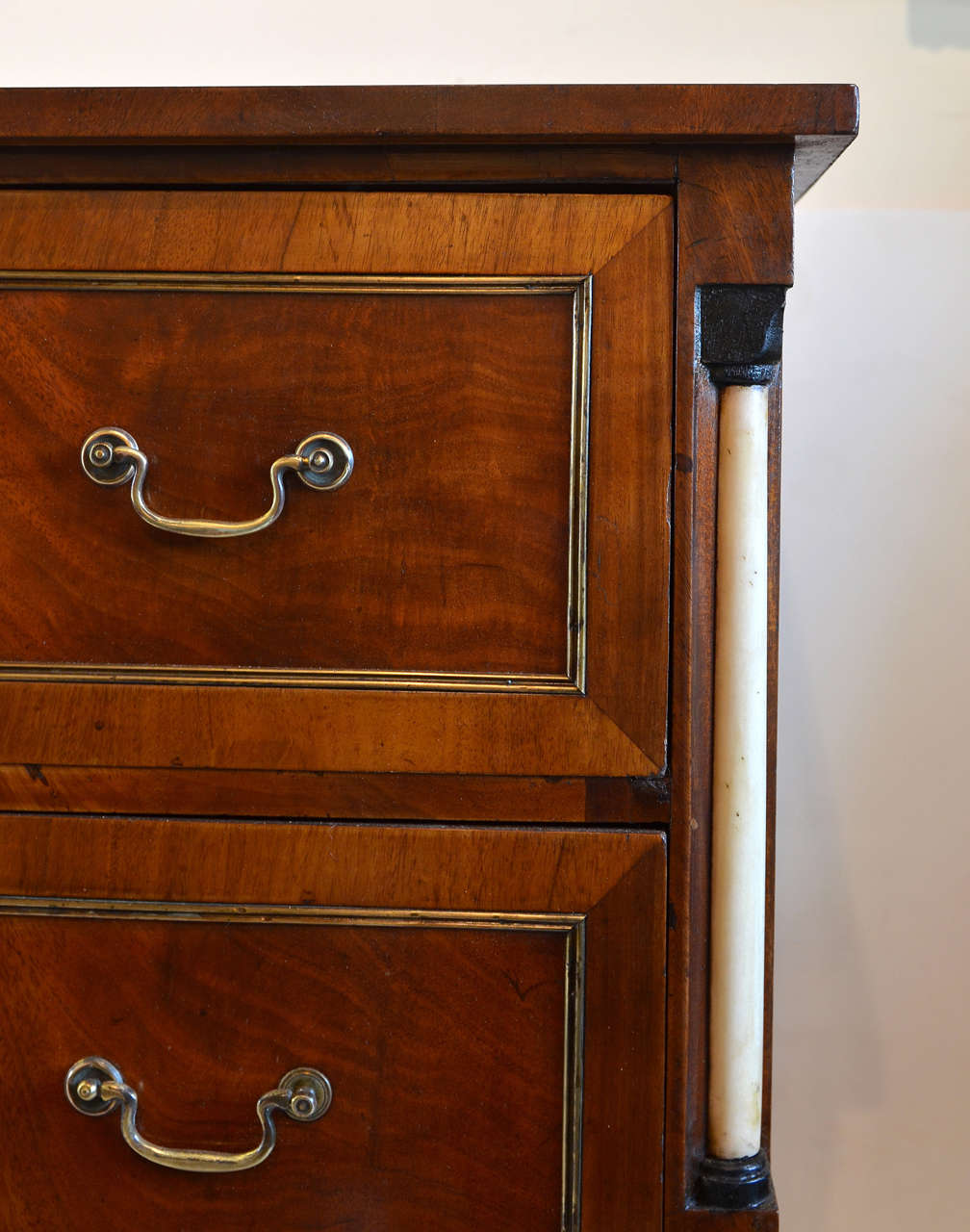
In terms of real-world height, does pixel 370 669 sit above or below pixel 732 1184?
above

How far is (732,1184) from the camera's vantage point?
48 centimetres

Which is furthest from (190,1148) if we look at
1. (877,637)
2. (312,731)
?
(877,637)

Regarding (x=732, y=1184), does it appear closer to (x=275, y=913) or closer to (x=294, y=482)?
(x=275, y=913)

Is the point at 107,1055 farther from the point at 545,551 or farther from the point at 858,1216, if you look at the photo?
the point at 858,1216

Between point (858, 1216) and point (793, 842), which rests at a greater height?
point (793, 842)

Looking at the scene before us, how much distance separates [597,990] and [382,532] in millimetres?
218

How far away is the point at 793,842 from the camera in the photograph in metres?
0.86

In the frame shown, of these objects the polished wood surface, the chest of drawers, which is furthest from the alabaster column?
the polished wood surface

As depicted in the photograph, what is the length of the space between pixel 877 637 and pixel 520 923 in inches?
19.5

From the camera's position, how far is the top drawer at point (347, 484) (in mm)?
467

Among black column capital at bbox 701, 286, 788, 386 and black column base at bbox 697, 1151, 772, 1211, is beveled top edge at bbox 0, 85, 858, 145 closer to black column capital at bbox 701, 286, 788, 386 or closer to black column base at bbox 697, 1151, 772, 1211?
black column capital at bbox 701, 286, 788, 386

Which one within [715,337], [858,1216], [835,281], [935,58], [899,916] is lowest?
[858,1216]

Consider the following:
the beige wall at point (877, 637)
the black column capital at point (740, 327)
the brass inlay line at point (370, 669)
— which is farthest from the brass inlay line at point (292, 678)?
the beige wall at point (877, 637)

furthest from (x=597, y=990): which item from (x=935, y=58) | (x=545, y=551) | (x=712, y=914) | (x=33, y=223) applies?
(x=935, y=58)
